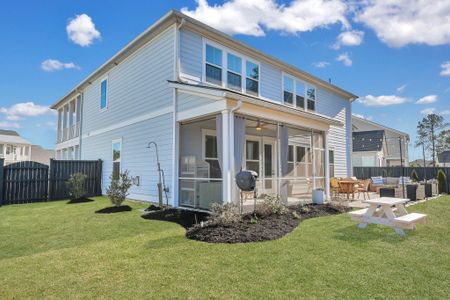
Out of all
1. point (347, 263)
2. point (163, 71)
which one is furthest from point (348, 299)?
point (163, 71)

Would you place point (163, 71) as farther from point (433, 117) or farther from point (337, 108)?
point (433, 117)

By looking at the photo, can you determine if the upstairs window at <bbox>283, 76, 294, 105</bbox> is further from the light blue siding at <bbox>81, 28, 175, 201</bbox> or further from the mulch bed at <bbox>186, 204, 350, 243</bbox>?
the mulch bed at <bbox>186, 204, 350, 243</bbox>


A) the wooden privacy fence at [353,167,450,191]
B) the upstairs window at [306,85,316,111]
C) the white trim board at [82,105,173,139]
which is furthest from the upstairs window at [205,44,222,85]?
the wooden privacy fence at [353,167,450,191]

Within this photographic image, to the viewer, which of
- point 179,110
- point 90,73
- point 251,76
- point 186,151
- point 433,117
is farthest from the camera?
point 433,117

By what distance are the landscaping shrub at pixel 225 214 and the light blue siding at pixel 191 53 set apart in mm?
4879

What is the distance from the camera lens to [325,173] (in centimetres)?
1035

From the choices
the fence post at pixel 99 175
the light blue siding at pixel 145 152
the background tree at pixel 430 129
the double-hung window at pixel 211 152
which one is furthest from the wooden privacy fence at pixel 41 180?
the background tree at pixel 430 129

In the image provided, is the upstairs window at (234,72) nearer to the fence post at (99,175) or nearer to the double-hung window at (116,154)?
the double-hung window at (116,154)

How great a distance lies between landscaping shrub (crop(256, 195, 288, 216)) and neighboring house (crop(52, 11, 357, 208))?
2.87ft

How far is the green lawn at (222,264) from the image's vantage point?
316 centimetres

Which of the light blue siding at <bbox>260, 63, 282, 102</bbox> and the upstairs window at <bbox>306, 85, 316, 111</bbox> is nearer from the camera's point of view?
the light blue siding at <bbox>260, 63, 282, 102</bbox>

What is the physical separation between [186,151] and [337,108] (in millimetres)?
11091

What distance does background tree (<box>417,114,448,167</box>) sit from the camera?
109ft

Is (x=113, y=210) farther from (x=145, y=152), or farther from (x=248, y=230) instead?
(x=248, y=230)
